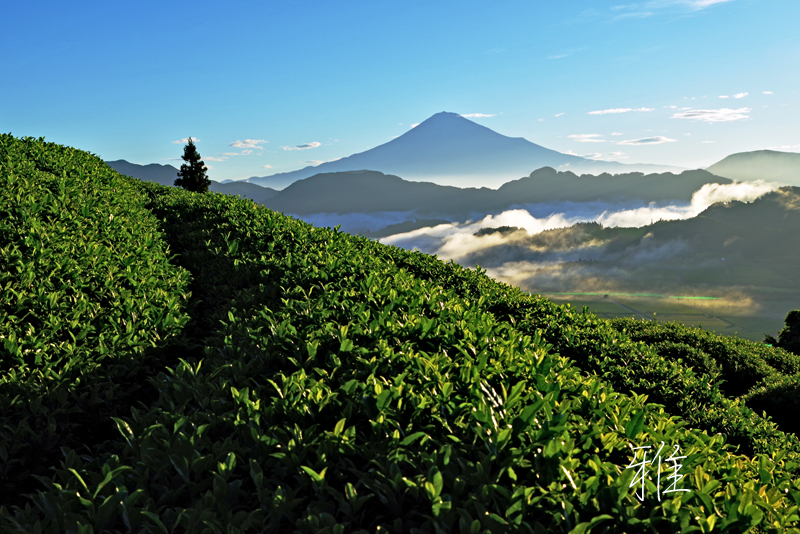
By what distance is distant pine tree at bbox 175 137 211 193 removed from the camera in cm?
4075

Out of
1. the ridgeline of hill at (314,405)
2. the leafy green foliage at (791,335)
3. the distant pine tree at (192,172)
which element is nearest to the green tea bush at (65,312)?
the ridgeline of hill at (314,405)

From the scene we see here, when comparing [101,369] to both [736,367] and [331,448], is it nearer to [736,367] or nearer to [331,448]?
[331,448]

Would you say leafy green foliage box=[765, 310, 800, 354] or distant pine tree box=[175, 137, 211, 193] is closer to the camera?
leafy green foliage box=[765, 310, 800, 354]

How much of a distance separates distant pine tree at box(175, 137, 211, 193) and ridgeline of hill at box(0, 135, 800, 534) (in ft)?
114

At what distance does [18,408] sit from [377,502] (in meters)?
3.72

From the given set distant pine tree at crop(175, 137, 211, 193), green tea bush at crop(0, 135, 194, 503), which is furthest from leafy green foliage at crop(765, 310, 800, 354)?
distant pine tree at crop(175, 137, 211, 193)

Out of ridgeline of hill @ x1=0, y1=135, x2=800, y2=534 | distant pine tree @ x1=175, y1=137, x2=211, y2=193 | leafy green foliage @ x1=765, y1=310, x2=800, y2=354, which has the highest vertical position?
distant pine tree @ x1=175, y1=137, x2=211, y2=193

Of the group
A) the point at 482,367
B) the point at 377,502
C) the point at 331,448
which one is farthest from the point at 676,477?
the point at 331,448

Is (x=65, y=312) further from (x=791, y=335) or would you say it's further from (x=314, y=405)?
(x=791, y=335)

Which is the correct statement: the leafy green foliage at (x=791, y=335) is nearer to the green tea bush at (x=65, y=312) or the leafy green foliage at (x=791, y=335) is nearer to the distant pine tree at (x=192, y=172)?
the green tea bush at (x=65, y=312)

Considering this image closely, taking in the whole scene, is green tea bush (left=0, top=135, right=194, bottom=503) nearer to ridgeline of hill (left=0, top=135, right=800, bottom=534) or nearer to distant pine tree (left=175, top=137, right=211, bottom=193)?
ridgeline of hill (left=0, top=135, right=800, bottom=534)

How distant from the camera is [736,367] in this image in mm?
10258

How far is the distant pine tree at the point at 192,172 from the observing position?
40.8 m

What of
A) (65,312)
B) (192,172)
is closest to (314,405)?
(65,312)
